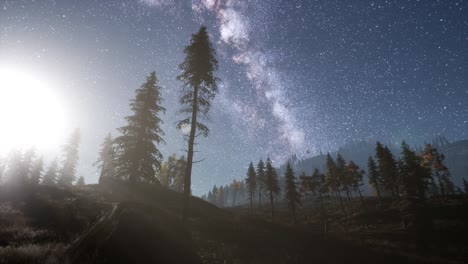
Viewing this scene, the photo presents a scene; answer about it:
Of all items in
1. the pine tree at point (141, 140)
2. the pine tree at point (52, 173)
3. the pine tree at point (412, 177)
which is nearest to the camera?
the pine tree at point (141, 140)

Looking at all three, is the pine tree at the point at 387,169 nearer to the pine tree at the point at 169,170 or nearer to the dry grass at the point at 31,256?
the pine tree at the point at 169,170

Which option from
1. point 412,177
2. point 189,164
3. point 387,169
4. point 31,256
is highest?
point 387,169

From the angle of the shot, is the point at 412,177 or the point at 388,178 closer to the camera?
the point at 412,177

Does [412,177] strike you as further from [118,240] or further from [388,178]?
[118,240]

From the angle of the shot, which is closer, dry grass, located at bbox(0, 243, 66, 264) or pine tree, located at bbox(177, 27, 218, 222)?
dry grass, located at bbox(0, 243, 66, 264)

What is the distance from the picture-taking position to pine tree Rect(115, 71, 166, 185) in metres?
21.9

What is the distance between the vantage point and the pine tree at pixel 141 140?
21.9 meters

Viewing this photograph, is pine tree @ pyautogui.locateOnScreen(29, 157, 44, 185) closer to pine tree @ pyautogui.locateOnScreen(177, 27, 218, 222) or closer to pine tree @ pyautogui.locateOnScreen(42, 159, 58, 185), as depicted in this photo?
pine tree @ pyautogui.locateOnScreen(42, 159, 58, 185)

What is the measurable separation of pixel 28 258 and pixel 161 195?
30.5 meters

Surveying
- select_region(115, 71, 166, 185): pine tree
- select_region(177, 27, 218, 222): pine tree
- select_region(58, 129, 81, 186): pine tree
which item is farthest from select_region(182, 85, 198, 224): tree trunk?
select_region(58, 129, 81, 186): pine tree

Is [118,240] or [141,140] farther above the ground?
[141,140]

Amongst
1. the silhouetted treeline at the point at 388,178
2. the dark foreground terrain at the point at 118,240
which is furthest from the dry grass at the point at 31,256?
the silhouetted treeline at the point at 388,178

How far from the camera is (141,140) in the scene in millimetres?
22812

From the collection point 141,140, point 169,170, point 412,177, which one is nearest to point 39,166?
point 169,170
